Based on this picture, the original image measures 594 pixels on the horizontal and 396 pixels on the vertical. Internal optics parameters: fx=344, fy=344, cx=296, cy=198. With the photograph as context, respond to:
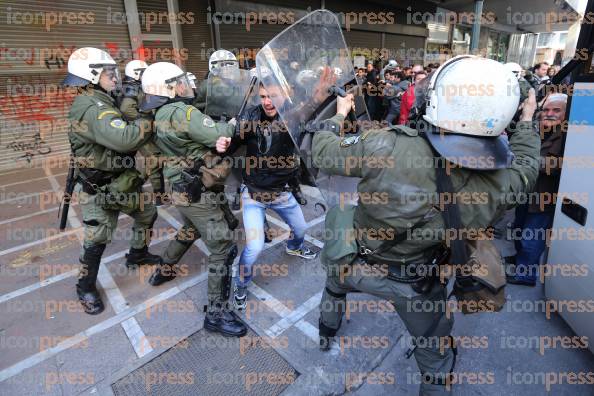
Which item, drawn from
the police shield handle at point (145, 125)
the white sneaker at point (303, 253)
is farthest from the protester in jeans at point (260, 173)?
the white sneaker at point (303, 253)

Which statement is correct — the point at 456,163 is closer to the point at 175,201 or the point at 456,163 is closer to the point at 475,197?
the point at 475,197

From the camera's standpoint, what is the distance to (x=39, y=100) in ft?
23.4

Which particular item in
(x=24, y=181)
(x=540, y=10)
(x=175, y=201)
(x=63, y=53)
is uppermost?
(x=540, y=10)

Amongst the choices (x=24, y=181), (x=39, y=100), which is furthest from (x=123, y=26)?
(x=24, y=181)

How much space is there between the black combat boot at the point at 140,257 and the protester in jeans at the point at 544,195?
145 inches

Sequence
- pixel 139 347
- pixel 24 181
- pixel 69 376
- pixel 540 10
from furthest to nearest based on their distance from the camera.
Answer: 1. pixel 540 10
2. pixel 24 181
3. pixel 139 347
4. pixel 69 376

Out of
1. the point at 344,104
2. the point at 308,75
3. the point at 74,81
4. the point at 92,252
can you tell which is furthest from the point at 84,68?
the point at 344,104

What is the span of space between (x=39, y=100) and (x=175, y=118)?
661 centimetres

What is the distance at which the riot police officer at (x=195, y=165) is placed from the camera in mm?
2471

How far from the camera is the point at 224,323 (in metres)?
2.72

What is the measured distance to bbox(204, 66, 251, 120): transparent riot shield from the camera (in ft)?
9.18

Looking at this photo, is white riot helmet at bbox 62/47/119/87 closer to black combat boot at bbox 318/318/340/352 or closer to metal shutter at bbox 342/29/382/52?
black combat boot at bbox 318/318/340/352

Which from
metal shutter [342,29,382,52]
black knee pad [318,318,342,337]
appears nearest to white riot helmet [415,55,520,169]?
A: black knee pad [318,318,342,337]

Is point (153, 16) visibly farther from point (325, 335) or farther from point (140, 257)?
point (325, 335)
